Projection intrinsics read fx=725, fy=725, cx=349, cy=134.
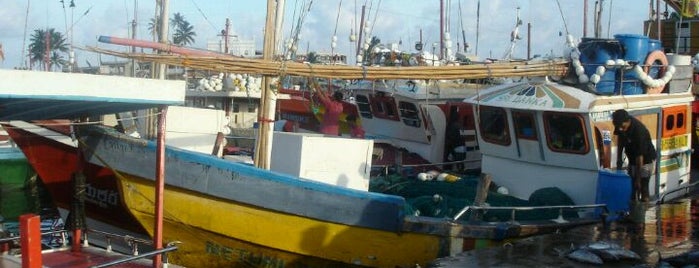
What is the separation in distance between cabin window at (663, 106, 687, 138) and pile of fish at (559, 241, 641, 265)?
446cm

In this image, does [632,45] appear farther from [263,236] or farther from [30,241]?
[30,241]

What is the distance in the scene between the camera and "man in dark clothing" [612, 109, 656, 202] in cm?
931

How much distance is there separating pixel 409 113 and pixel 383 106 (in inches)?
42.5

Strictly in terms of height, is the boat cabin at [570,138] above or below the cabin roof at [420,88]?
below

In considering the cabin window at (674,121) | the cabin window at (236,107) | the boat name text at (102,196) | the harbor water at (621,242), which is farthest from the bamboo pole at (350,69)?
the cabin window at (236,107)

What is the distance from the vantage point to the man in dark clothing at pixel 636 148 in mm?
9312

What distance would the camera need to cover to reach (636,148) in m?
9.34

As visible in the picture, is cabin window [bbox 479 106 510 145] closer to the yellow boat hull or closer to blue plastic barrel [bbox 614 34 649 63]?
blue plastic barrel [bbox 614 34 649 63]

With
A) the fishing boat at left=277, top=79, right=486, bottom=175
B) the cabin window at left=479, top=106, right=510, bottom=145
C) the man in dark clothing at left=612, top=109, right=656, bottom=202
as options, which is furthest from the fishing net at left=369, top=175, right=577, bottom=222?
the fishing boat at left=277, top=79, right=486, bottom=175

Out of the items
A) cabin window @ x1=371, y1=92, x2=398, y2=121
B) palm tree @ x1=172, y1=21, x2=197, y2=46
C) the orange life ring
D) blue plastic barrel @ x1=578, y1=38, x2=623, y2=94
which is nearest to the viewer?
blue plastic barrel @ x1=578, y1=38, x2=623, y2=94

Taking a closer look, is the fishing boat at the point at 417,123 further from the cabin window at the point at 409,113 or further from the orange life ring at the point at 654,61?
the orange life ring at the point at 654,61

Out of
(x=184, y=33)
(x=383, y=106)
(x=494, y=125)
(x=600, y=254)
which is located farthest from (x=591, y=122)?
(x=184, y=33)

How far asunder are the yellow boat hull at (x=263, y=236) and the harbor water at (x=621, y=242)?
54.7 inches

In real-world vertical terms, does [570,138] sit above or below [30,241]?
above
